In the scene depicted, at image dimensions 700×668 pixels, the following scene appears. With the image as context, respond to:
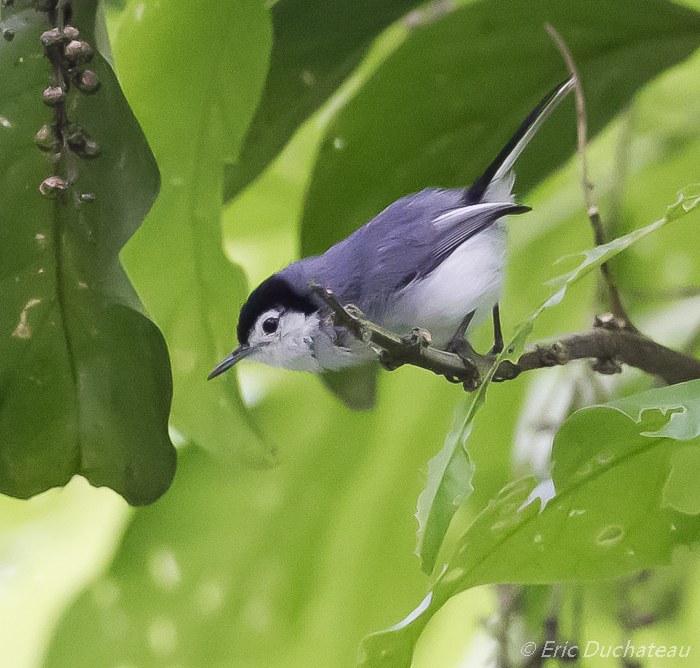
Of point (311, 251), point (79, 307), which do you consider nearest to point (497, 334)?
point (311, 251)

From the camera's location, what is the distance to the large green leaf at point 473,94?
358mm

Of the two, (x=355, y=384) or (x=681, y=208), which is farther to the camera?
(x=355, y=384)

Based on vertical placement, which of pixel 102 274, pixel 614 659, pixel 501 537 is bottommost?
pixel 614 659

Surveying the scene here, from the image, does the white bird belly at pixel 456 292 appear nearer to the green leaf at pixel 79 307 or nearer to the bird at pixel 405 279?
the bird at pixel 405 279

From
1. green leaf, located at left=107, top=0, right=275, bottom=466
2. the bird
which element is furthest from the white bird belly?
green leaf, located at left=107, top=0, right=275, bottom=466

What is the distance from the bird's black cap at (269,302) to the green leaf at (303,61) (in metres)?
0.07

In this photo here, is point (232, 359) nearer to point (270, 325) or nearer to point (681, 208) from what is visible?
point (270, 325)

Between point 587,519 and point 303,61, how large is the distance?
1.01 feet

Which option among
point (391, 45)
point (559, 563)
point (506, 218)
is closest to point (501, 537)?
point (559, 563)

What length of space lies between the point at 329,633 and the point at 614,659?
0.52ft

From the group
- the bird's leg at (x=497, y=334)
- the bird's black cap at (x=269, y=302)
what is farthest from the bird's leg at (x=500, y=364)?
the bird's black cap at (x=269, y=302)

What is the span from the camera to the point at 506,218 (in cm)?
37

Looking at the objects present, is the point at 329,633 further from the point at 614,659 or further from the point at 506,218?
the point at 506,218

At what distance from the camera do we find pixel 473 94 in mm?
372
